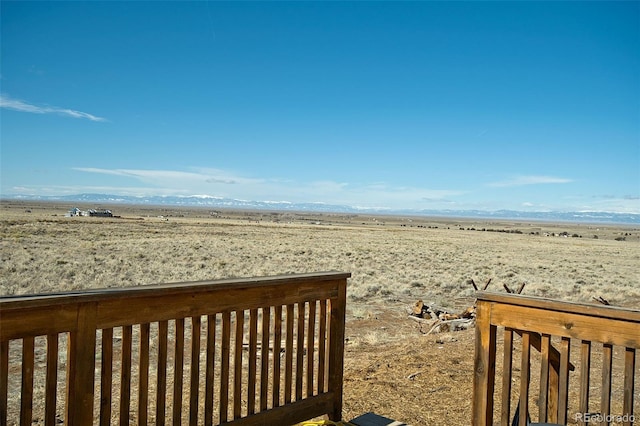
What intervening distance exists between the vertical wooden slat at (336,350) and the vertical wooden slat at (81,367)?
1.99 metres

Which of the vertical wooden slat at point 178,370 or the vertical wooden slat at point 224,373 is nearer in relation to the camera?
the vertical wooden slat at point 178,370

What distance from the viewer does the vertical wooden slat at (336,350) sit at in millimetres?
4195

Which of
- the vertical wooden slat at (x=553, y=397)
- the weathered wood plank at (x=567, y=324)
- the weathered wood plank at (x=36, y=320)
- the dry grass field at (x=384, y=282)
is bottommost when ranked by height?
the dry grass field at (x=384, y=282)

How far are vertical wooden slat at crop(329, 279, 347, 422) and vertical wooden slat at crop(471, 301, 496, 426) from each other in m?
1.13

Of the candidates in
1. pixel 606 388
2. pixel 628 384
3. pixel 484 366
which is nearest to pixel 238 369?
pixel 484 366

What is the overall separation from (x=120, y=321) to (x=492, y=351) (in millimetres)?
2519

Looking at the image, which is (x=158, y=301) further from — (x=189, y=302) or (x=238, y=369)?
(x=238, y=369)

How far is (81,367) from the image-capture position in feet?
8.94

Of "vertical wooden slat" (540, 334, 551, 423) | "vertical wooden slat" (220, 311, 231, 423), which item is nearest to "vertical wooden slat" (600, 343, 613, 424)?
"vertical wooden slat" (540, 334, 551, 423)

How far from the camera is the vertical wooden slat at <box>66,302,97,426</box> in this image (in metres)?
2.69

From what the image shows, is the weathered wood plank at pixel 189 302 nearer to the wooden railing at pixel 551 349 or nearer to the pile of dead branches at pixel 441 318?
the wooden railing at pixel 551 349

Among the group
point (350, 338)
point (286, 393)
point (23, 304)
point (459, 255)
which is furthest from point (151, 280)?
point (459, 255)

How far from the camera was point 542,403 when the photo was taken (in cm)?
334

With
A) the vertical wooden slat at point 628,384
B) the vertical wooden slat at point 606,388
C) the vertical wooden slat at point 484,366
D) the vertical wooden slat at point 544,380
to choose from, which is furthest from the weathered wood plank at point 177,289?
the vertical wooden slat at point 628,384
